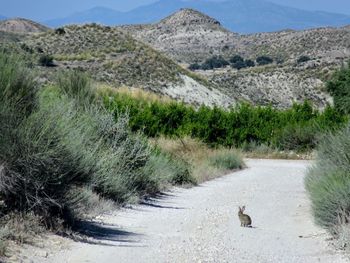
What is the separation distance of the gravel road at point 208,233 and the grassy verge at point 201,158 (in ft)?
14.6

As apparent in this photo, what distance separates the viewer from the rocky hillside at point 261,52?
8500 cm

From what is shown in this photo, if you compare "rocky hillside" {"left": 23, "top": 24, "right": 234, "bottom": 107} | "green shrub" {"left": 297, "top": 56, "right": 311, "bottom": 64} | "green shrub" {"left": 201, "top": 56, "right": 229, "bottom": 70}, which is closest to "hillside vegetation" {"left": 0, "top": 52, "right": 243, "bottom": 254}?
"rocky hillside" {"left": 23, "top": 24, "right": 234, "bottom": 107}

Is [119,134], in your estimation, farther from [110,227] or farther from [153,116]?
[153,116]

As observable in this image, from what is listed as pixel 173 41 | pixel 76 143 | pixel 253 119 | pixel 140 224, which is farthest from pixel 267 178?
pixel 173 41

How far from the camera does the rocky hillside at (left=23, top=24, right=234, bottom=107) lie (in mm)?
61634

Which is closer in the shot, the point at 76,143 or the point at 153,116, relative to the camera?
the point at 76,143

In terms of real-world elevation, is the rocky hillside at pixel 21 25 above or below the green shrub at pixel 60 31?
above

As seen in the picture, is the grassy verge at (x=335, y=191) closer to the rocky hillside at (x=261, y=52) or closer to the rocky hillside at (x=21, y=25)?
the rocky hillside at (x=261, y=52)

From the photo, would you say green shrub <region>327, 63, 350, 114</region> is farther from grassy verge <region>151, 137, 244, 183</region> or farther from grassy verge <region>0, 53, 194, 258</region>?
grassy verge <region>0, 53, 194, 258</region>

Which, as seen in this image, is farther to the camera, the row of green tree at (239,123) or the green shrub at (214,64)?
the green shrub at (214,64)

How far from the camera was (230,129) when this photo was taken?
37531mm

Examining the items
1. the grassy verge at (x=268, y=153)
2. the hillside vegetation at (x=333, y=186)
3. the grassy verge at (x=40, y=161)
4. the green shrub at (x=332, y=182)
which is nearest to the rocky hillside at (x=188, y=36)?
the grassy verge at (x=268, y=153)

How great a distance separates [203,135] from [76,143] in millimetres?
24845

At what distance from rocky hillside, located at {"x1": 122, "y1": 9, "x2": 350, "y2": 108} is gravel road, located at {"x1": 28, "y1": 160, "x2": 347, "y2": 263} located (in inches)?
2168
